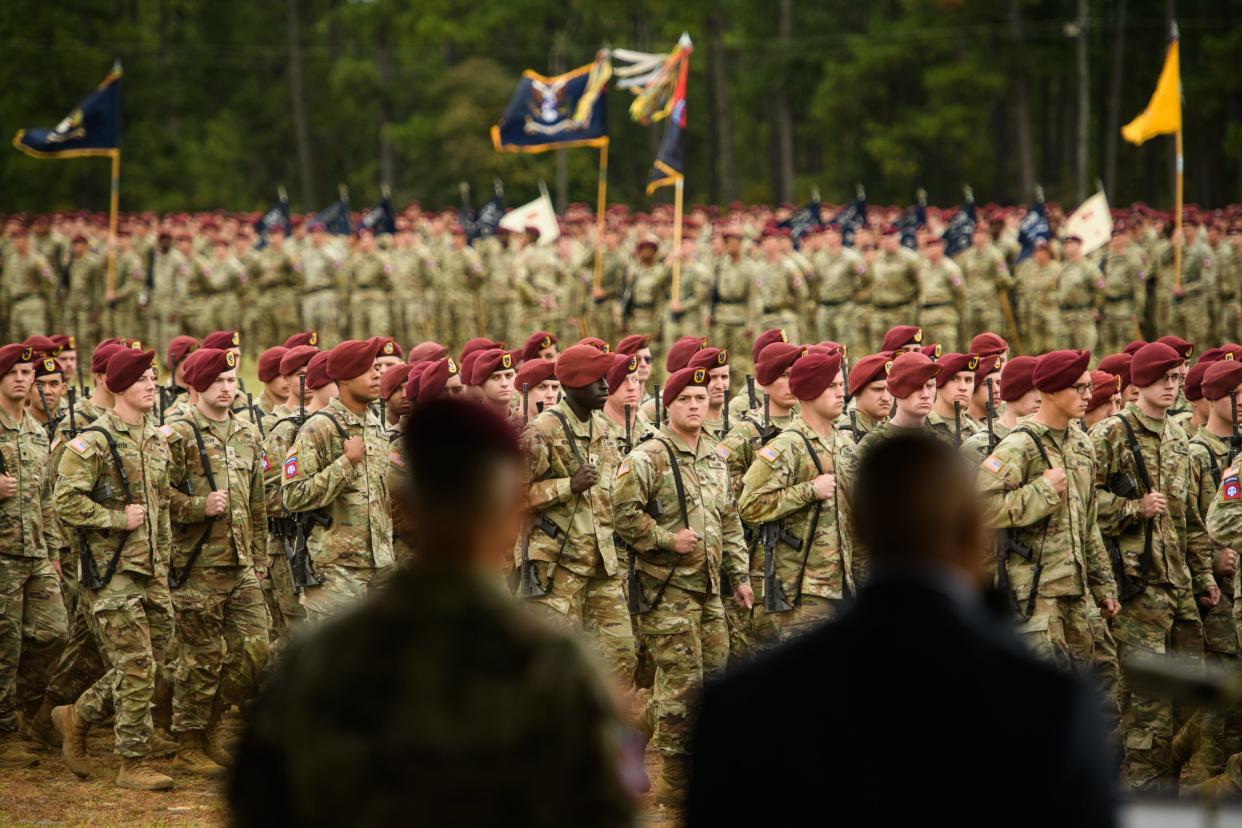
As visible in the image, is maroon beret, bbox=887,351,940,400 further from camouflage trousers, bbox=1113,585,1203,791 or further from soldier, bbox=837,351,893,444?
camouflage trousers, bbox=1113,585,1203,791

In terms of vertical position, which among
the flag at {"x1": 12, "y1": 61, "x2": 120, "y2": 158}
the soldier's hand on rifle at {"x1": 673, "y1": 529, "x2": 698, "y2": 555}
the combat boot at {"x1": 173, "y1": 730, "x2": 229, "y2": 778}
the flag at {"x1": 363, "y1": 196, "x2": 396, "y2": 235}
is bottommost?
the combat boot at {"x1": 173, "y1": 730, "x2": 229, "y2": 778}

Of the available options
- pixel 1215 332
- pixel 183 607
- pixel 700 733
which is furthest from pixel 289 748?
pixel 1215 332

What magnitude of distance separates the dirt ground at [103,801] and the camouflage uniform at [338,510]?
1.17 meters

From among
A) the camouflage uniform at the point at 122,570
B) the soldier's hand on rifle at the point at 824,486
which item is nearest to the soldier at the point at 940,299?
the soldier's hand on rifle at the point at 824,486

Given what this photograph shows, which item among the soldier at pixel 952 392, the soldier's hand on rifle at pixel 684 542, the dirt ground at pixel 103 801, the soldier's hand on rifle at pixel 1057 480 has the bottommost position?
the dirt ground at pixel 103 801

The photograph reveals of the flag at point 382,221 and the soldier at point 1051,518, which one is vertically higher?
the flag at point 382,221

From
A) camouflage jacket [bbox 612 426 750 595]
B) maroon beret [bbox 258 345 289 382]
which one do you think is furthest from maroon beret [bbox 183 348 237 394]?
camouflage jacket [bbox 612 426 750 595]

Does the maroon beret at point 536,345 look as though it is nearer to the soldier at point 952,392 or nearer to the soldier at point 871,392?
the soldier at point 871,392

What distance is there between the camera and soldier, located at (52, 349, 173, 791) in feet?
29.0

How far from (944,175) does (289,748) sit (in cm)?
5353

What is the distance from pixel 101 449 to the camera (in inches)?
355

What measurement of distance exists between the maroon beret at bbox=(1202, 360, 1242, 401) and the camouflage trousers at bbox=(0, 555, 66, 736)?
22.4 ft

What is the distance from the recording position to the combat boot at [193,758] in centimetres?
940

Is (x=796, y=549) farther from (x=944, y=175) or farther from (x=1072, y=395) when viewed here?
(x=944, y=175)
